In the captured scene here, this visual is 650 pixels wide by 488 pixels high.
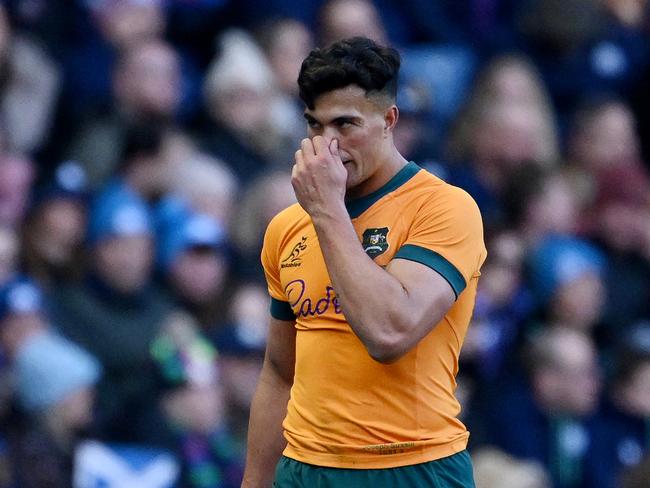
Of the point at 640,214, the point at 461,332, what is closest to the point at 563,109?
the point at 640,214

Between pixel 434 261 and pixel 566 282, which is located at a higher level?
pixel 566 282

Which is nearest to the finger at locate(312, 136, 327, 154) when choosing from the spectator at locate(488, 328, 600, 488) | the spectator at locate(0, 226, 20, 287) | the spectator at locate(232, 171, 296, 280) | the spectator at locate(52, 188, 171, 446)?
the spectator at locate(0, 226, 20, 287)

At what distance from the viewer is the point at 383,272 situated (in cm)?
372

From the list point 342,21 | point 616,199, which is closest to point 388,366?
point 342,21

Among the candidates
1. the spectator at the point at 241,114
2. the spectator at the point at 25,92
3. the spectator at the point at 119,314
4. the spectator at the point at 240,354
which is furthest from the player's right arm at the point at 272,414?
the spectator at the point at 241,114

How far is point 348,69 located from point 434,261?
1.84 ft

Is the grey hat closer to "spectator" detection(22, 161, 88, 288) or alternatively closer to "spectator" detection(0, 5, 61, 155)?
"spectator" detection(22, 161, 88, 288)

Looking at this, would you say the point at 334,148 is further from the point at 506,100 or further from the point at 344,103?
the point at 506,100

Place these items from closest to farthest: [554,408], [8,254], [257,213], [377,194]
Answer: [377,194]
[8,254]
[257,213]
[554,408]

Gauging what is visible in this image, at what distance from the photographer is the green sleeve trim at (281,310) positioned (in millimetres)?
4312

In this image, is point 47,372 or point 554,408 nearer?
point 47,372

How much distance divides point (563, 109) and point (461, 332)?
232 inches

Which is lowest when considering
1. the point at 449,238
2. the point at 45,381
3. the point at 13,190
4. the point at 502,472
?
the point at 502,472

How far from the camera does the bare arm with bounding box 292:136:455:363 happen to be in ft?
12.1
